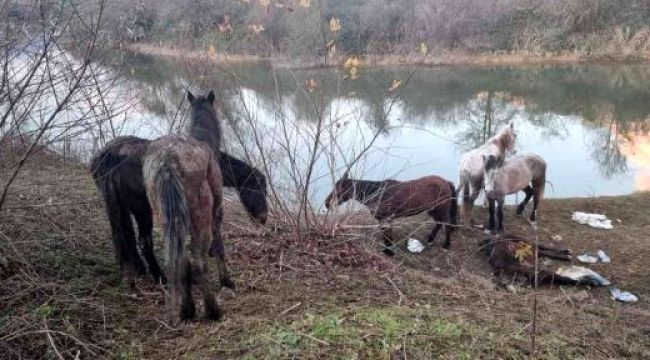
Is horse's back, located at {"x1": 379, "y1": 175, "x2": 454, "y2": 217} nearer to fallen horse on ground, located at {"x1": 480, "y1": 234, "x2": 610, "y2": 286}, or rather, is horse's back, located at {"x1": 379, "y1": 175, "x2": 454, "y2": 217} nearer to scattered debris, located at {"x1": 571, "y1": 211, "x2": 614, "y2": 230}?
fallen horse on ground, located at {"x1": 480, "y1": 234, "x2": 610, "y2": 286}

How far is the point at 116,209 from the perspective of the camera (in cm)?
371

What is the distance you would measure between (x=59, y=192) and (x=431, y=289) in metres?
5.07

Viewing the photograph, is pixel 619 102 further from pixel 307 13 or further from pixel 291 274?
pixel 291 274

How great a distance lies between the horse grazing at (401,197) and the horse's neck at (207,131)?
2433mm

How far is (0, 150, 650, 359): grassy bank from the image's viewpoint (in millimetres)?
2924

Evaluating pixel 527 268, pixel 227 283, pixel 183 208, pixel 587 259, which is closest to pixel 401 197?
pixel 527 268

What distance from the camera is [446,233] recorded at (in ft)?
25.0

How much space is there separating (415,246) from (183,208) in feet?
16.9

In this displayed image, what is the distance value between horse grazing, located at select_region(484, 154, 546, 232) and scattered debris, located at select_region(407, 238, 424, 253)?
1.53 m

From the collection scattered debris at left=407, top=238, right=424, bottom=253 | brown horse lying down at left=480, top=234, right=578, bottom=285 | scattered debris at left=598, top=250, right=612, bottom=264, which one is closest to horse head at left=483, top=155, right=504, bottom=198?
brown horse lying down at left=480, top=234, right=578, bottom=285

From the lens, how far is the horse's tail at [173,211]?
2.96 meters

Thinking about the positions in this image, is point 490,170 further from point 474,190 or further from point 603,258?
point 603,258

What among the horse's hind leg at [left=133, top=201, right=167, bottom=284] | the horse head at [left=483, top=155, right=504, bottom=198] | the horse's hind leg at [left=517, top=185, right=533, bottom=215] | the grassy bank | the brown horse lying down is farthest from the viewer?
the horse's hind leg at [left=517, top=185, right=533, bottom=215]

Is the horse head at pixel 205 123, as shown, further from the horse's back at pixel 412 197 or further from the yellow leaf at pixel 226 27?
the horse's back at pixel 412 197
